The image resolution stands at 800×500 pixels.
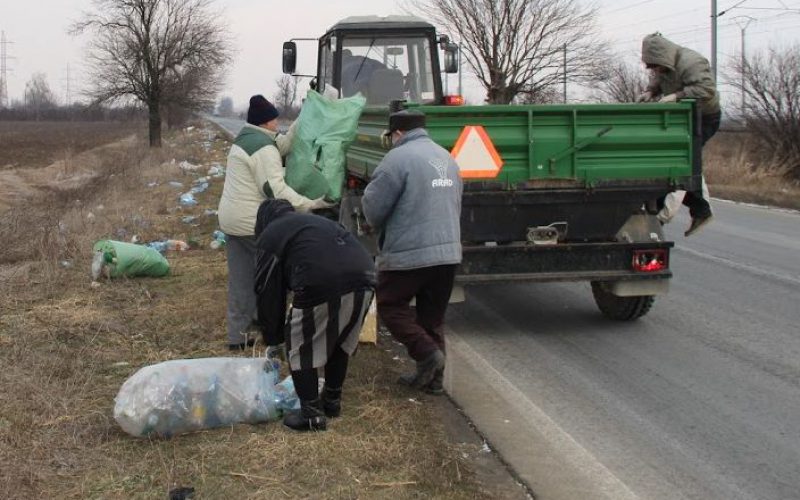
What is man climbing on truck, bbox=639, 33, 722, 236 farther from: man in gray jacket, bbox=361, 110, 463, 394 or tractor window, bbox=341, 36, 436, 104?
tractor window, bbox=341, 36, 436, 104

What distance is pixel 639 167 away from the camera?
7203mm

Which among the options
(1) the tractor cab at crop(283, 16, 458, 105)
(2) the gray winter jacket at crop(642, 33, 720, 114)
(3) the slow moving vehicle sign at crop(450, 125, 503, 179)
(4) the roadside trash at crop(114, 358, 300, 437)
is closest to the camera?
(4) the roadside trash at crop(114, 358, 300, 437)

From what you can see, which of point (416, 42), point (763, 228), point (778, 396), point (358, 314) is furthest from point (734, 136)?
point (358, 314)

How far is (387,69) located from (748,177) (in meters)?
16.6

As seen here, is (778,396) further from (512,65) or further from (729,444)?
(512,65)

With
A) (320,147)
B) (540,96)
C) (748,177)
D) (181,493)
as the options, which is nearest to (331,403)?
(181,493)

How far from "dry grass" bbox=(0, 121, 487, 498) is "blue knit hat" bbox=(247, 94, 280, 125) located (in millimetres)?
1713

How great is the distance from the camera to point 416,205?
5492mm

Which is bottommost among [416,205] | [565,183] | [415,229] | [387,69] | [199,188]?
[415,229]

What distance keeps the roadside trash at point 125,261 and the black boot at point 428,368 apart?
4.24 m

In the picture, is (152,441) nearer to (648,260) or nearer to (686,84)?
(648,260)

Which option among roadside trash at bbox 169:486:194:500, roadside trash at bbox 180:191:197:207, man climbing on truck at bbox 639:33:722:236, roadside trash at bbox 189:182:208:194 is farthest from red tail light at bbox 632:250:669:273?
roadside trash at bbox 189:182:208:194

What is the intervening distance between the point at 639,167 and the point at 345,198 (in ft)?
8.22

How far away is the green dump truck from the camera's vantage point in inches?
277
